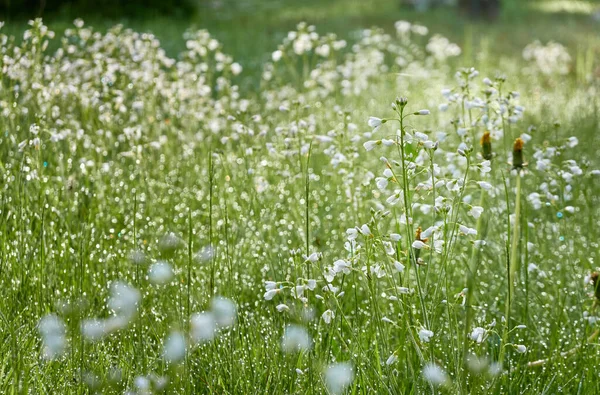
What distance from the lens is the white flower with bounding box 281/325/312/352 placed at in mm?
2170

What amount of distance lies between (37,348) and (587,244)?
262cm

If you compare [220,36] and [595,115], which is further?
[220,36]

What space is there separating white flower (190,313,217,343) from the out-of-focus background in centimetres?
727

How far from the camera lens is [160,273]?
2.60 meters

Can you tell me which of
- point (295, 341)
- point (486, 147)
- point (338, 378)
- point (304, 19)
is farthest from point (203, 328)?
point (304, 19)

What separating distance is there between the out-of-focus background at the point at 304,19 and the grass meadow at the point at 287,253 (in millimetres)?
5428

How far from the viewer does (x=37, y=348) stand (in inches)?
101

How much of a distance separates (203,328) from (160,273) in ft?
1.55

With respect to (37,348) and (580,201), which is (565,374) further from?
(580,201)

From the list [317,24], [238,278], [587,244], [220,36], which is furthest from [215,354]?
[317,24]

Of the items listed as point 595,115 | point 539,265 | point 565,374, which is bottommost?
point 565,374

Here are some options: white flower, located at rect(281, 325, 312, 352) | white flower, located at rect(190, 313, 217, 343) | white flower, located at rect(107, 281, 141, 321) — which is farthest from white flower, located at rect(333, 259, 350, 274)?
white flower, located at rect(107, 281, 141, 321)

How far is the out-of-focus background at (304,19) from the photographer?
11.5m

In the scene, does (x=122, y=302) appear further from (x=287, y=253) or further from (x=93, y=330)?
(x=287, y=253)
